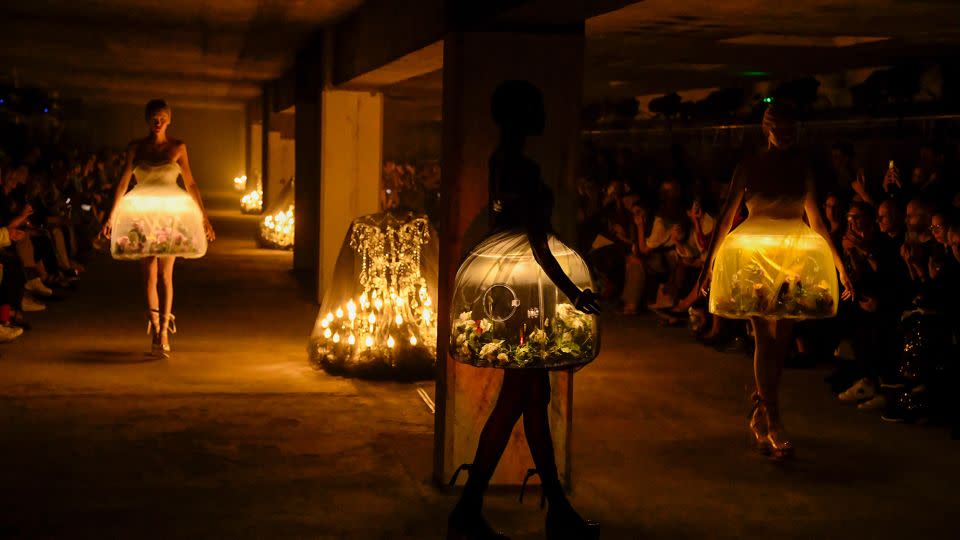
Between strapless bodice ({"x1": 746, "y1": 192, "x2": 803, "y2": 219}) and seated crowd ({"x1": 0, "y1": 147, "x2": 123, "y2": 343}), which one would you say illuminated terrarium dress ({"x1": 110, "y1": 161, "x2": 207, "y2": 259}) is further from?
strapless bodice ({"x1": 746, "y1": 192, "x2": 803, "y2": 219})

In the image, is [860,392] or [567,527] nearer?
[567,527]

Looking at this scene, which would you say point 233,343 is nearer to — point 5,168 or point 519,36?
point 5,168

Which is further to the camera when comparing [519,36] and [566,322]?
[519,36]

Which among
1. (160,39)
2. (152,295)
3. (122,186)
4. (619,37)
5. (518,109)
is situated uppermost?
(160,39)

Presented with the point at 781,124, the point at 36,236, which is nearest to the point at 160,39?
the point at 36,236

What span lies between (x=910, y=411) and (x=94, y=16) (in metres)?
8.58

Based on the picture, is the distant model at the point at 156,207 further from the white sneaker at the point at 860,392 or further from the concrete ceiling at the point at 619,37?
the white sneaker at the point at 860,392

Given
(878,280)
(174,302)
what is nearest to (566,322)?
(878,280)

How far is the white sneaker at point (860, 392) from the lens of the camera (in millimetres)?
7723

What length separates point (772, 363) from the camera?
20.2 ft

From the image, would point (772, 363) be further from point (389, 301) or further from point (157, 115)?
point (157, 115)

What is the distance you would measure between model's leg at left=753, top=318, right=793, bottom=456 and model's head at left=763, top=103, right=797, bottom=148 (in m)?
0.96

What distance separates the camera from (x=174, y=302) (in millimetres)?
11984

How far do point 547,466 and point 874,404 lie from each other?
146 inches
